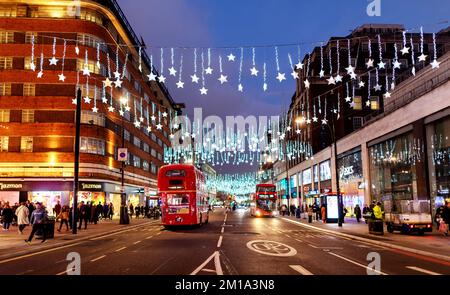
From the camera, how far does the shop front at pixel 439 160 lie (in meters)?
27.6

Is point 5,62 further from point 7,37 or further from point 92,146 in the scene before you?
point 92,146

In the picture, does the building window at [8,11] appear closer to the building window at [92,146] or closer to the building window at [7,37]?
the building window at [7,37]

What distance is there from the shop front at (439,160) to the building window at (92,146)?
3513cm

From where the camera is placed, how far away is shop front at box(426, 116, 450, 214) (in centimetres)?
2764

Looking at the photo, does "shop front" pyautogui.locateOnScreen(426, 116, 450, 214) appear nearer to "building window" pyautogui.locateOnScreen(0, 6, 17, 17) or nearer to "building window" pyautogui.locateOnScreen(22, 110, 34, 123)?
"building window" pyautogui.locateOnScreen(22, 110, 34, 123)

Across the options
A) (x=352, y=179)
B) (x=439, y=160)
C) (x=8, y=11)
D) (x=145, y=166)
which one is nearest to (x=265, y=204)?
(x=352, y=179)

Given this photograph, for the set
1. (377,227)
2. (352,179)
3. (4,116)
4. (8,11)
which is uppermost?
(8,11)

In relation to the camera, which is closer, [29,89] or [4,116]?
[4,116]

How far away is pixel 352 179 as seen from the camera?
46.5 metres

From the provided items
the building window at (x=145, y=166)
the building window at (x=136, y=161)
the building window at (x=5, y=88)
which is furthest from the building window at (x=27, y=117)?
the building window at (x=145, y=166)

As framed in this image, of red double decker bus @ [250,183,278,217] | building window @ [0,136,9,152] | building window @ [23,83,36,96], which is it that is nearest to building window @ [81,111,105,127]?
building window @ [23,83,36,96]

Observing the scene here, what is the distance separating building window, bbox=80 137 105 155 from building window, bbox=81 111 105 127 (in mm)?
1906

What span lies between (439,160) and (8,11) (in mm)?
47276

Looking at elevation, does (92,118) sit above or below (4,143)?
above
